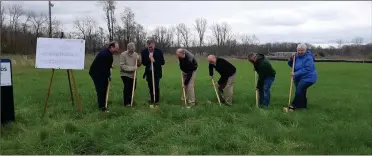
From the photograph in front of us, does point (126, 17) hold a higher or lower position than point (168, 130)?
higher

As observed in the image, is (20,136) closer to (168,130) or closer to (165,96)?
(168,130)

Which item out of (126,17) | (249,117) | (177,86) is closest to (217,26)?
(126,17)

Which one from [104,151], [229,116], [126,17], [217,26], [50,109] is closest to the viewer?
[104,151]


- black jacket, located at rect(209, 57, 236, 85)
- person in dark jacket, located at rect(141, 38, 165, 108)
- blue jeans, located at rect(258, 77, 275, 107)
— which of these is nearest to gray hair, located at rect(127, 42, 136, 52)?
person in dark jacket, located at rect(141, 38, 165, 108)

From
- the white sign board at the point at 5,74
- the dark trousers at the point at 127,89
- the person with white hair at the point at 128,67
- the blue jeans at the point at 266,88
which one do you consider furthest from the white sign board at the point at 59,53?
the blue jeans at the point at 266,88

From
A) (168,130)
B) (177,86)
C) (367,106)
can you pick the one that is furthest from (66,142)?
(177,86)

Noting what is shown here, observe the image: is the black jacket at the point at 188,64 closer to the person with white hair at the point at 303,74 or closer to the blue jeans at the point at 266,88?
the blue jeans at the point at 266,88

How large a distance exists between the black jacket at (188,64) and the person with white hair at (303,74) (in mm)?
2748

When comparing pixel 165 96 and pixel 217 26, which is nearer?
pixel 165 96

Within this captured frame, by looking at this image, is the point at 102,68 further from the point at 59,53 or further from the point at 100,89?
A: the point at 59,53

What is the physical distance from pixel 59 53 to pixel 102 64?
1.08 meters

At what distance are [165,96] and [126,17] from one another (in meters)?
58.1

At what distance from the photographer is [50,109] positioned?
9891 mm

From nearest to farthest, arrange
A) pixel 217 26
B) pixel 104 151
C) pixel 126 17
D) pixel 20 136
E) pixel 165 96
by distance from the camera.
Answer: pixel 104 151 < pixel 20 136 < pixel 165 96 < pixel 126 17 < pixel 217 26
